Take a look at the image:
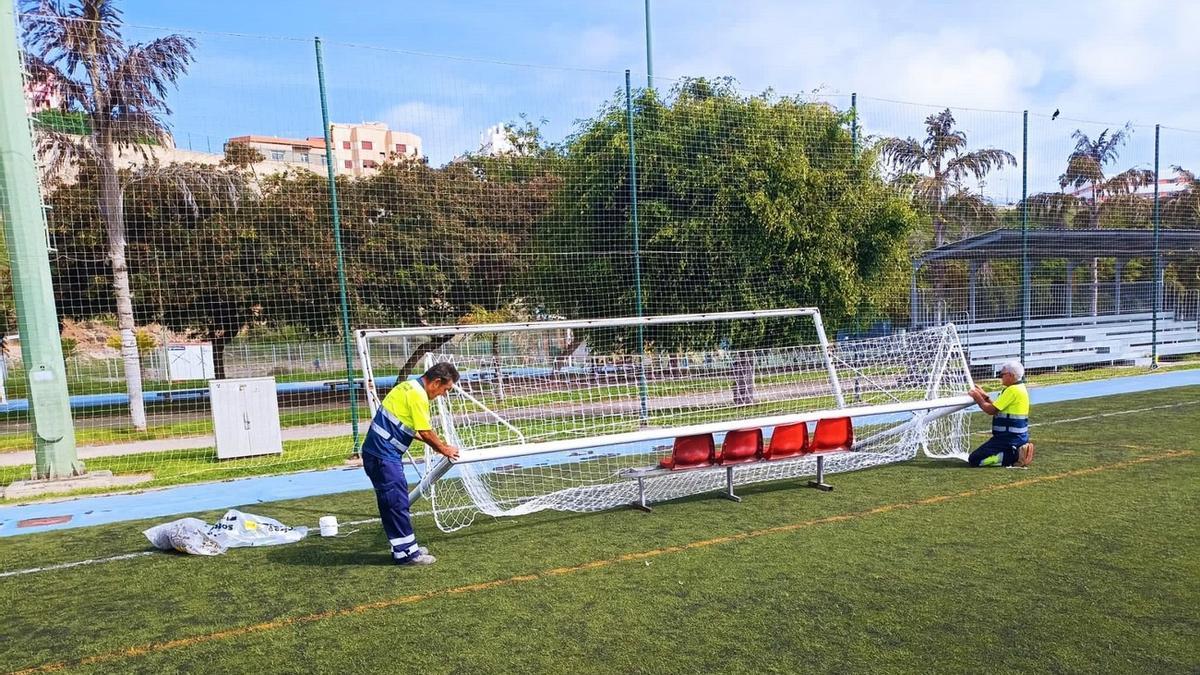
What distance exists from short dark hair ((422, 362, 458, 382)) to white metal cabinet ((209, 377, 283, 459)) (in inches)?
235

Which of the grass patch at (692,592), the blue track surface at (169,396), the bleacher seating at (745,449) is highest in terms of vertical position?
the bleacher seating at (745,449)

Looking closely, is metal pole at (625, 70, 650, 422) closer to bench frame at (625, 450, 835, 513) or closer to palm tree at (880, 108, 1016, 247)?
bench frame at (625, 450, 835, 513)

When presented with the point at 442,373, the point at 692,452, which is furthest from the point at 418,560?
the point at 692,452

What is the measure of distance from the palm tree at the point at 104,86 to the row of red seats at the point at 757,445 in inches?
303

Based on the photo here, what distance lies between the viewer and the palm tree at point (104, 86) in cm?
1034

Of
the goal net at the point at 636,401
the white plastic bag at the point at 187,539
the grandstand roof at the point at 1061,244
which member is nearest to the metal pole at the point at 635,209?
the goal net at the point at 636,401

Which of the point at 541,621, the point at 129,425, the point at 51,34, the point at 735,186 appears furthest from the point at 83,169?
the point at 541,621

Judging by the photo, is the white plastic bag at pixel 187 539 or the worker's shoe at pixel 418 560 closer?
the worker's shoe at pixel 418 560

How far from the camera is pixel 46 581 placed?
17.9 ft

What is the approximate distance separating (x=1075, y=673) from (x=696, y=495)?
157 inches

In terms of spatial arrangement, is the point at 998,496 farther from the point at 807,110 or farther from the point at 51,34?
the point at 51,34

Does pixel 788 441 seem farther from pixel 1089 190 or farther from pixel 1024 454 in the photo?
pixel 1089 190

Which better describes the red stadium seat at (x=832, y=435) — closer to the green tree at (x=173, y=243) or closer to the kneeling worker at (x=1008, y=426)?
the kneeling worker at (x=1008, y=426)

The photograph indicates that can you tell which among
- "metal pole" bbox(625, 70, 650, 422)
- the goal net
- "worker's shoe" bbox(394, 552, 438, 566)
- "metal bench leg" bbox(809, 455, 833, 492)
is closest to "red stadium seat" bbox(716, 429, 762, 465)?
the goal net
